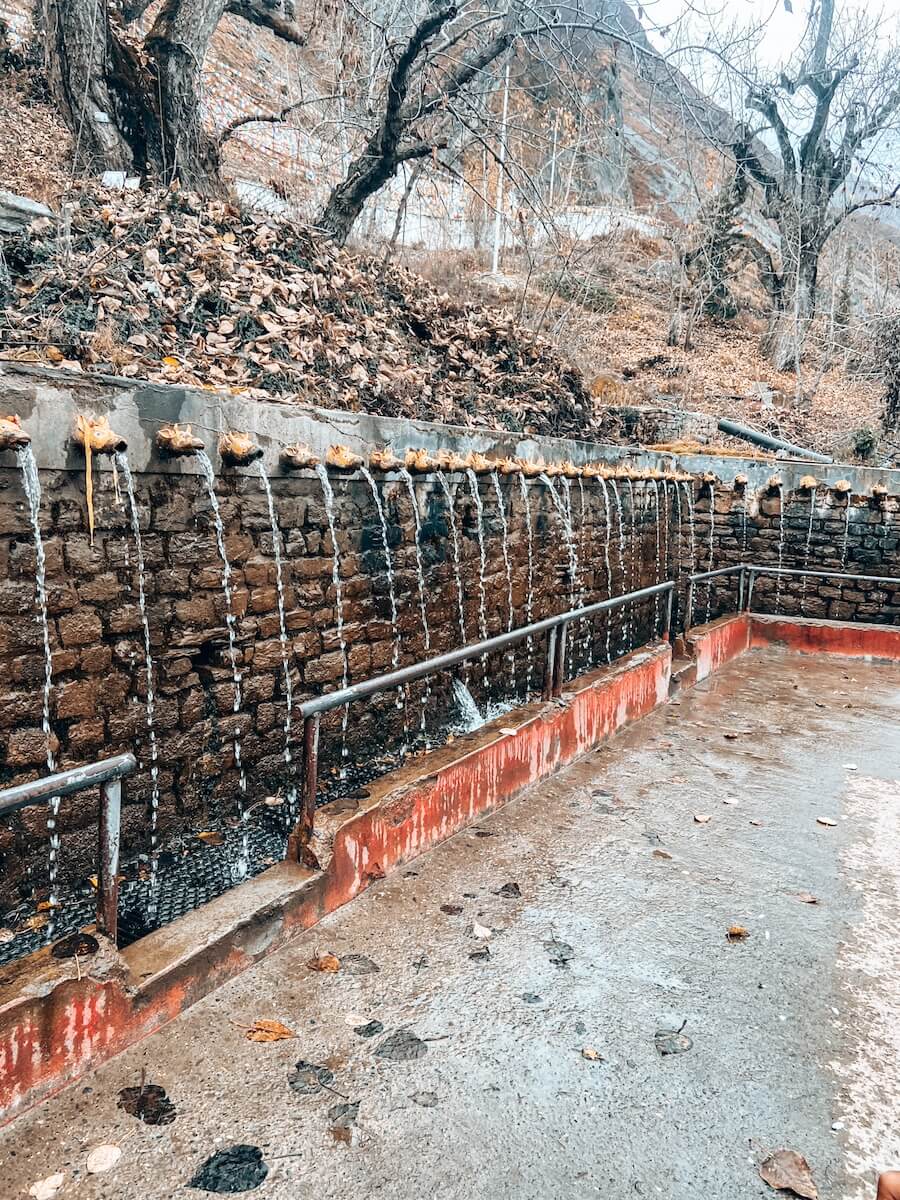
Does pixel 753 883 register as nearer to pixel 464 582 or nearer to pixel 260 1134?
pixel 260 1134

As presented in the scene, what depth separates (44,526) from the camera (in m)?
3.40

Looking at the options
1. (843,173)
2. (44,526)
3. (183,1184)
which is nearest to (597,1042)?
(183,1184)

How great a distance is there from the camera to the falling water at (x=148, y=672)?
12.2 ft

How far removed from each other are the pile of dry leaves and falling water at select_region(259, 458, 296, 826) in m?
1.88

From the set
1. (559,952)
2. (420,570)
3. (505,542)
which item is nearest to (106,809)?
(559,952)

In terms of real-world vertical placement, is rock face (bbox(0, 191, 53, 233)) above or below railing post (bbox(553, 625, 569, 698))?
above

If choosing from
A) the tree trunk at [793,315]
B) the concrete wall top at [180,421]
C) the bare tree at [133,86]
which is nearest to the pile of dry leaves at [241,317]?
the bare tree at [133,86]

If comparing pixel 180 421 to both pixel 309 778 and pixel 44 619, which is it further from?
pixel 309 778

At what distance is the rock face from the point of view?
277 inches

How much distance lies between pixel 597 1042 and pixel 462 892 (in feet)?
3.47

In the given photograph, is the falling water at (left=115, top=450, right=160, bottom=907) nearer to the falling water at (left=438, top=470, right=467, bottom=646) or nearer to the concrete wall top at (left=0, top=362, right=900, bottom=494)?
the concrete wall top at (left=0, top=362, right=900, bottom=494)

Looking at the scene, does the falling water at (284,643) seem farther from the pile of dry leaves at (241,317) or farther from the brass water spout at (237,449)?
the pile of dry leaves at (241,317)

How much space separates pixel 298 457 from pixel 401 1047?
320 cm

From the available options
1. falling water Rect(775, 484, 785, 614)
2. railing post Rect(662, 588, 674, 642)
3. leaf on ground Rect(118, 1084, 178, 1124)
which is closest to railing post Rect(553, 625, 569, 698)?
railing post Rect(662, 588, 674, 642)
